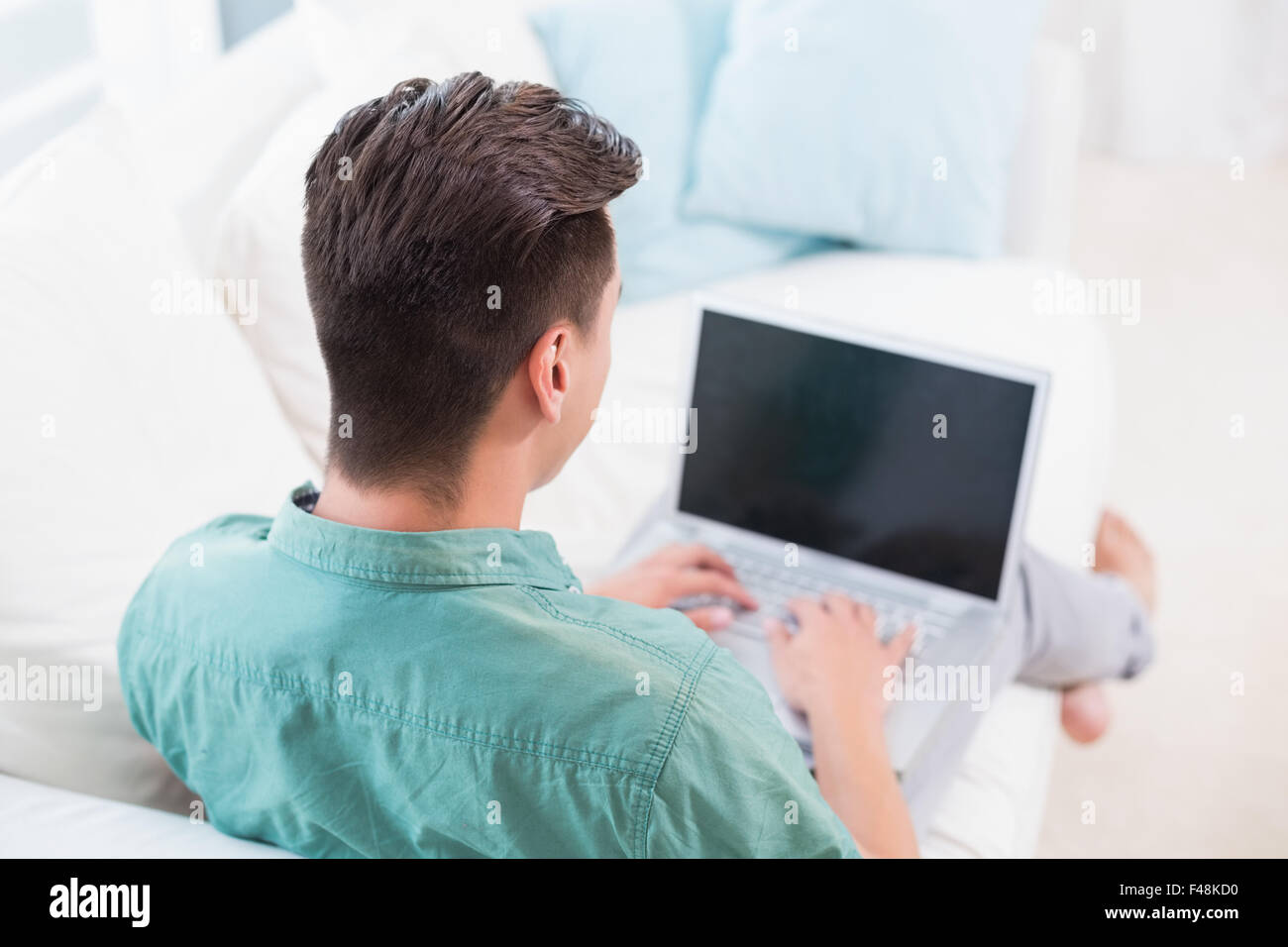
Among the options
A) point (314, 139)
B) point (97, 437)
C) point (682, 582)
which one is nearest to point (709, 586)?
point (682, 582)

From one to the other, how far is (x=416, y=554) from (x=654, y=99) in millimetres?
1244

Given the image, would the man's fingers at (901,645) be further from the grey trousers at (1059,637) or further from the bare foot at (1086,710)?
the bare foot at (1086,710)

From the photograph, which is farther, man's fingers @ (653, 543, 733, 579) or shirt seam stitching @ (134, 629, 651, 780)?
man's fingers @ (653, 543, 733, 579)

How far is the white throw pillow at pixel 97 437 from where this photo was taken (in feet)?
2.89

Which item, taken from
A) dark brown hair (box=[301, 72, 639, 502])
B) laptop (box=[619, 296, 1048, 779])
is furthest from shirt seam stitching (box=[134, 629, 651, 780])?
laptop (box=[619, 296, 1048, 779])

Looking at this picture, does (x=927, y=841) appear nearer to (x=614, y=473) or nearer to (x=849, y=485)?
(x=849, y=485)

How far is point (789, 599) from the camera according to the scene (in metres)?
1.19

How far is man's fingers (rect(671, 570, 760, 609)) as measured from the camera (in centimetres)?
115

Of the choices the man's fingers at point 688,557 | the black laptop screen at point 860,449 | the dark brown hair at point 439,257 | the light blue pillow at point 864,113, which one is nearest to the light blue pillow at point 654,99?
the light blue pillow at point 864,113

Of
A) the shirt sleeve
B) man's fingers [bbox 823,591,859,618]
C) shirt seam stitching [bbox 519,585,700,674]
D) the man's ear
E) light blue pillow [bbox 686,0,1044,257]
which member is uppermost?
light blue pillow [bbox 686,0,1044,257]

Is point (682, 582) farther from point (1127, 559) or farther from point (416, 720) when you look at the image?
point (1127, 559)

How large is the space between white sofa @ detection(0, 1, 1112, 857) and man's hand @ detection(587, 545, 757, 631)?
0.22 meters

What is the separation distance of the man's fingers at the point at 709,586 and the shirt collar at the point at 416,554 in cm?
40

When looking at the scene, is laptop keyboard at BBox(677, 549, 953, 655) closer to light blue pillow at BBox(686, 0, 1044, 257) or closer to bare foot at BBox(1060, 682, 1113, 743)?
bare foot at BBox(1060, 682, 1113, 743)
